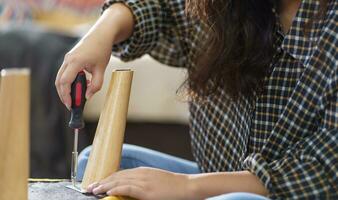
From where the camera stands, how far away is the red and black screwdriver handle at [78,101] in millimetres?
859

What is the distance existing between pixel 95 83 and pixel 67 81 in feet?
0.16

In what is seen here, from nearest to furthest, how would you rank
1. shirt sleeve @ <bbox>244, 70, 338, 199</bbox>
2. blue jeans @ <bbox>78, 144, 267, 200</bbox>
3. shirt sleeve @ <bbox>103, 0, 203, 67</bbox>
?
shirt sleeve @ <bbox>244, 70, 338, 199</bbox>
blue jeans @ <bbox>78, 144, 267, 200</bbox>
shirt sleeve @ <bbox>103, 0, 203, 67</bbox>

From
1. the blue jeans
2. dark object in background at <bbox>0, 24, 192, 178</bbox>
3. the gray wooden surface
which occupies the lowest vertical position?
dark object in background at <bbox>0, 24, 192, 178</bbox>

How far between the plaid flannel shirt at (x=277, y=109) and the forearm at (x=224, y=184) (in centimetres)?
1

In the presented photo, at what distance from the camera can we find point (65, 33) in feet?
6.79

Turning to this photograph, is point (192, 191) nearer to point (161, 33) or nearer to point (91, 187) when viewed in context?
point (91, 187)

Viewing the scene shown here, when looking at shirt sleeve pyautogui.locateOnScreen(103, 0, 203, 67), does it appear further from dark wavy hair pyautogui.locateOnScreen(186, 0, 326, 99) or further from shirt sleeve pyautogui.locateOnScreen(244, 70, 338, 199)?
shirt sleeve pyautogui.locateOnScreen(244, 70, 338, 199)

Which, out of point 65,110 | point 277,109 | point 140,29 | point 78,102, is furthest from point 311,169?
point 65,110

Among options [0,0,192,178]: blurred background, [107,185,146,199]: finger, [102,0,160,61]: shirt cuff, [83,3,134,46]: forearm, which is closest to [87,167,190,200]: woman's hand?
[107,185,146,199]: finger

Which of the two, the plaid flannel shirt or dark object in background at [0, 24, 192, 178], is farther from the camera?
dark object in background at [0, 24, 192, 178]

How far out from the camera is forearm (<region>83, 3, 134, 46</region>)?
999mm

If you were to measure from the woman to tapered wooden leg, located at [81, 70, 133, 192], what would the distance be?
3cm

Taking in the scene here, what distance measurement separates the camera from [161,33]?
119cm

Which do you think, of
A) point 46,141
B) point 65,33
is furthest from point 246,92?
point 65,33
